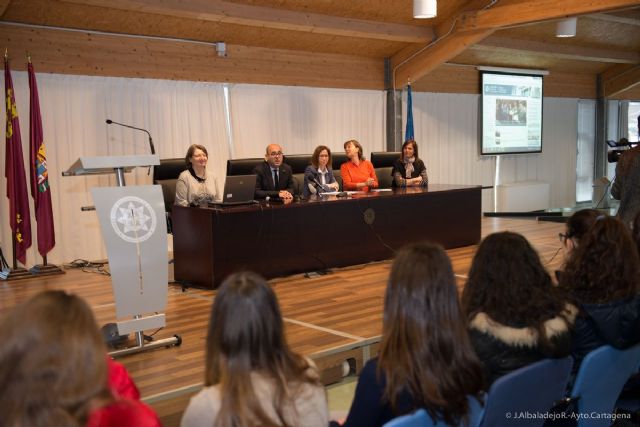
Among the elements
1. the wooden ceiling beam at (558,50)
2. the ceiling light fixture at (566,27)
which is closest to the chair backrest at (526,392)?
the ceiling light fixture at (566,27)

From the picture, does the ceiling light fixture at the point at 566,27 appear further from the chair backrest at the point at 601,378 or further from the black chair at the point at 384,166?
the chair backrest at the point at 601,378

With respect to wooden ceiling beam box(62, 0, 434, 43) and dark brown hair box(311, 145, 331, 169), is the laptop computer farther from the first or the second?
wooden ceiling beam box(62, 0, 434, 43)

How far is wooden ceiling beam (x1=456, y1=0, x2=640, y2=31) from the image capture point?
703cm

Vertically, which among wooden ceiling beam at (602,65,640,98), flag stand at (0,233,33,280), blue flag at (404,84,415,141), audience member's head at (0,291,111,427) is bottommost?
flag stand at (0,233,33,280)

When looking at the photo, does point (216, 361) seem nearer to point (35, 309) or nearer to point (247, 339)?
point (247, 339)

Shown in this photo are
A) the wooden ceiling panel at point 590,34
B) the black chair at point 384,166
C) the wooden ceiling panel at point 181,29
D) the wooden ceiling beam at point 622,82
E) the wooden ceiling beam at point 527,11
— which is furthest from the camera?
the wooden ceiling beam at point 622,82

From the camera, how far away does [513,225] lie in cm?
917

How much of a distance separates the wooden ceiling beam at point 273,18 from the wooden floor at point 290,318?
2.73 m

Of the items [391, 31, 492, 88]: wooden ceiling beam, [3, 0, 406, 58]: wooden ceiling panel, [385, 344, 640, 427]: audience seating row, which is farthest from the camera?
[391, 31, 492, 88]: wooden ceiling beam

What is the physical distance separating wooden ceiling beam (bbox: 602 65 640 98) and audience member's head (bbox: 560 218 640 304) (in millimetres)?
12149

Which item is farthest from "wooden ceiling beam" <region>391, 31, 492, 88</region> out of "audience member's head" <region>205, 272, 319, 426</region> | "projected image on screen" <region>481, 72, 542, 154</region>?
"audience member's head" <region>205, 272, 319, 426</region>

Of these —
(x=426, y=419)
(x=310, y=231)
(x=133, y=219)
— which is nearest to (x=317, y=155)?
(x=310, y=231)

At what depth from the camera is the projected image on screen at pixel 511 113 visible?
11586 mm

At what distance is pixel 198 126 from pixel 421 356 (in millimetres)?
6497
